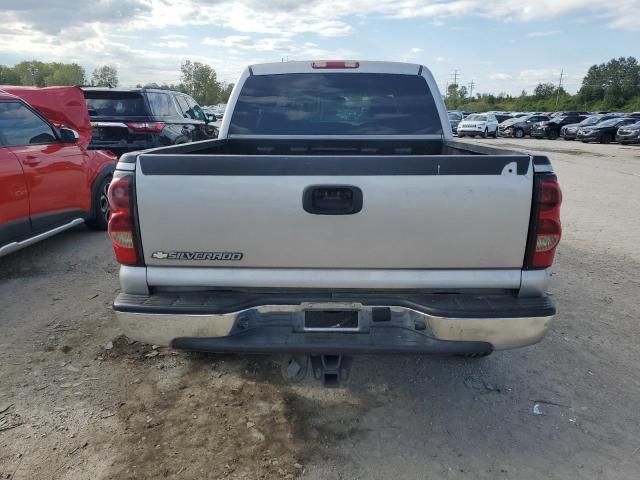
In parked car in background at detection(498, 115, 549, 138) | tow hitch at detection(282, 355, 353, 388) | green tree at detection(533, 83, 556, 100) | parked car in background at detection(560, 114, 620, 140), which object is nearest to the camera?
tow hitch at detection(282, 355, 353, 388)

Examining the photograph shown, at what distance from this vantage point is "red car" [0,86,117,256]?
5141 mm

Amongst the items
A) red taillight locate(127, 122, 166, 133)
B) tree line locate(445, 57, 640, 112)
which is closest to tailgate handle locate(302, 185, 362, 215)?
red taillight locate(127, 122, 166, 133)

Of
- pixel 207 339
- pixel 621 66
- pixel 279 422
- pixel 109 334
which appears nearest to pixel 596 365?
pixel 279 422

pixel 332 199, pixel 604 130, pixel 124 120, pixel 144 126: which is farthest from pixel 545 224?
pixel 604 130

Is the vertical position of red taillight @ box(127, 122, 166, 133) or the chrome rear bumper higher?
red taillight @ box(127, 122, 166, 133)

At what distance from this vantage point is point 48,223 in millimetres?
5773

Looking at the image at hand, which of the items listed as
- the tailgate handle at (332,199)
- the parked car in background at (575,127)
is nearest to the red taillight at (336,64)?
the tailgate handle at (332,199)

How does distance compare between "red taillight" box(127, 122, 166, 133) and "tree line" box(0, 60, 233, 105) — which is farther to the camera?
"tree line" box(0, 60, 233, 105)

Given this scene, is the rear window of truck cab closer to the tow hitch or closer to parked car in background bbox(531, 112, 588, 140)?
the tow hitch

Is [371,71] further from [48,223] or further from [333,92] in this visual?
[48,223]

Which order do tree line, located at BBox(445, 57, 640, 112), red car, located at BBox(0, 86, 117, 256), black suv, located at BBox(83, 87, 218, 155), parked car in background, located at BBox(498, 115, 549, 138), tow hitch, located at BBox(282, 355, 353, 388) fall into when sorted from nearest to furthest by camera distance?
Answer: tow hitch, located at BBox(282, 355, 353, 388) → red car, located at BBox(0, 86, 117, 256) → black suv, located at BBox(83, 87, 218, 155) → parked car in background, located at BBox(498, 115, 549, 138) → tree line, located at BBox(445, 57, 640, 112)

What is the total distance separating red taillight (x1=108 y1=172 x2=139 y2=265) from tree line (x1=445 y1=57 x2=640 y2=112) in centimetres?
7210

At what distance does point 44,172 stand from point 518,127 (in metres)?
34.7

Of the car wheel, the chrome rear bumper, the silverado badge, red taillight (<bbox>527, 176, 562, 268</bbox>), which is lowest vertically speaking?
the car wheel
